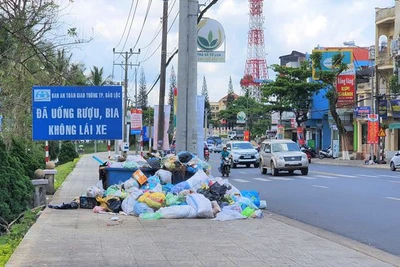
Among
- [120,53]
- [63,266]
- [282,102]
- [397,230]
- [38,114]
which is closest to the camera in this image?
[63,266]

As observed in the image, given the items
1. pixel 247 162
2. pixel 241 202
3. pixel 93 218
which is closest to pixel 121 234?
pixel 93 218

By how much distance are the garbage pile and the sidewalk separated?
36 cm

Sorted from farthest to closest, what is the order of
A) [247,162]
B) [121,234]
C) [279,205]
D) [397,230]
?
[247,162]
[279,205]
[397,230]
[121,234]

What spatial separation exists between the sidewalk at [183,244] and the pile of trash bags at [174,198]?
37 centimetres

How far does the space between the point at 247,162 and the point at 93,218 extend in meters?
29.4

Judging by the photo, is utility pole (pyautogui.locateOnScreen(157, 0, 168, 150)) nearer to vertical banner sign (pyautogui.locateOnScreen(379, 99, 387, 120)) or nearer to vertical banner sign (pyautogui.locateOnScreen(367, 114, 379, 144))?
vertical banner sign (pyautogui.locateOnScreen(367, 114, 379, 144))

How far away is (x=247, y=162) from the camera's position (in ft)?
138

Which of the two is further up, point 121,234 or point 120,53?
point 120,53

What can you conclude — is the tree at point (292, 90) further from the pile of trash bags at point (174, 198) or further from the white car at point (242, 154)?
the pile of trash bags at point (174, 198)

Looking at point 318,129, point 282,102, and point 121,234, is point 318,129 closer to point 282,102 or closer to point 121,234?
point 282,102

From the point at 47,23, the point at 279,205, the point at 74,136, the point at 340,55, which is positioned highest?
the point at 340,55

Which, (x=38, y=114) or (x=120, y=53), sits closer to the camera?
(x=38, y=114)

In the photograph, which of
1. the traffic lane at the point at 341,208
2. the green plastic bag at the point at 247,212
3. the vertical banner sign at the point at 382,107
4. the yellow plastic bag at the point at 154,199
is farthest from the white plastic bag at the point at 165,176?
the vertical banner sign at the point at 382,107

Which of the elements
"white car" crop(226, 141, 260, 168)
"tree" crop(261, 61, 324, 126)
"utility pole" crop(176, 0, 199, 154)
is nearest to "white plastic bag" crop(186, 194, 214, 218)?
"utility pole" crop(176, 0, 199, 154)
